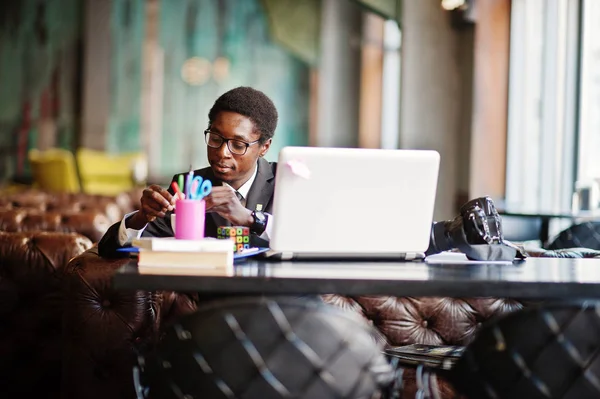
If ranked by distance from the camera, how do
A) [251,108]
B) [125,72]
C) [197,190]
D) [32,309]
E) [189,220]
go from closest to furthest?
[189,220] → [197,190] → [251,108] → [32,309] → [125,72]

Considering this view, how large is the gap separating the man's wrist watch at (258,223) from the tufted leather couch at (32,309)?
0.88 metres

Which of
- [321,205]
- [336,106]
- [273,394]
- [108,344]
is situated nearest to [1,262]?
[108,344]

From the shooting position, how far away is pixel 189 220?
177cm

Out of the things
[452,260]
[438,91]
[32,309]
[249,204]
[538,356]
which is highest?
[438,91]

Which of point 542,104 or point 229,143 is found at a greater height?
point 542,104

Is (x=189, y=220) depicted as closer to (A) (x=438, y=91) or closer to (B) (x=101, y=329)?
(B) (x=101, y=329)

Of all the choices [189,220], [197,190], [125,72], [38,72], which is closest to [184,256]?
[189,220]

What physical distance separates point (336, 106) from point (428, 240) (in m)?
9.89

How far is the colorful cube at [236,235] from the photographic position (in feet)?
6.34

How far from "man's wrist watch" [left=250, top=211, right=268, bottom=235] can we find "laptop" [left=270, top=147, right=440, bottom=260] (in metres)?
0.25

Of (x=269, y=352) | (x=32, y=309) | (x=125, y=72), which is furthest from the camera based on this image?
(x=125, y=72)

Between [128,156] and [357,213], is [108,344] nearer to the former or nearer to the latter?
[357,213]

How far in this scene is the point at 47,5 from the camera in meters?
11.8

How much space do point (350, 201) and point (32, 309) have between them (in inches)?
59.8
